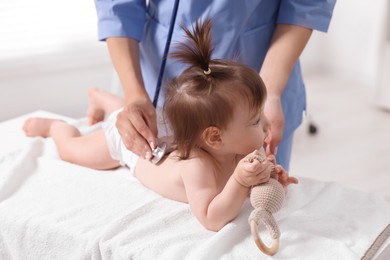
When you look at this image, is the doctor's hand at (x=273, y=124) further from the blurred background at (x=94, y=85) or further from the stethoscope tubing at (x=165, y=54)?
the blurred background at (x=94, y=85)

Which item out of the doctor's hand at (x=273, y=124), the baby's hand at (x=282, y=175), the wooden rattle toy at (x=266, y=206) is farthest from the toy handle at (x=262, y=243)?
the doctor's hand at (x=273, y=124)

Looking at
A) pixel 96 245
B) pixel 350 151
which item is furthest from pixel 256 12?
pixel 350 151

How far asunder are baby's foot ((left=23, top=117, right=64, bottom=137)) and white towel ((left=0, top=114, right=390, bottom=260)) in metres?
0.27

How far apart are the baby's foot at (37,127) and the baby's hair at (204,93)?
23.3 inches

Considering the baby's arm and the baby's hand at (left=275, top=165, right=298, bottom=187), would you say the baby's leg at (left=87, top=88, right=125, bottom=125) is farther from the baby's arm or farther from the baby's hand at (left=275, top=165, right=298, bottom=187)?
the baby's hand at (left=275, top=165, right=298, bottom=187)

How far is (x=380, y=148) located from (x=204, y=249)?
219cm

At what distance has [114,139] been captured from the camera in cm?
159

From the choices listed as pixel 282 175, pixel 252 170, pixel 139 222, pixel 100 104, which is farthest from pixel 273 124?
pixel 100 104

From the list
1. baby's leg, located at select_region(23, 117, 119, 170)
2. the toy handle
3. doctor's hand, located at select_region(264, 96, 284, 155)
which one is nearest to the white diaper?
baby's leg, located at select_region(23, 117, 119, 170)

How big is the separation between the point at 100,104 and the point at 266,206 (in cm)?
84

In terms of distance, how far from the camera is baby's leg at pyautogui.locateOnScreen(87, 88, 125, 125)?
6.05ft

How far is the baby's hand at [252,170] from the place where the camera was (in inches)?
46.1

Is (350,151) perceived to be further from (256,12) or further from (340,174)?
(256,12)

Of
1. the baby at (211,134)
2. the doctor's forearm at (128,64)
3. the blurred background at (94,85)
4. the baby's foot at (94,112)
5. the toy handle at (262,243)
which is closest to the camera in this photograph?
the toy handle at (262,243)
